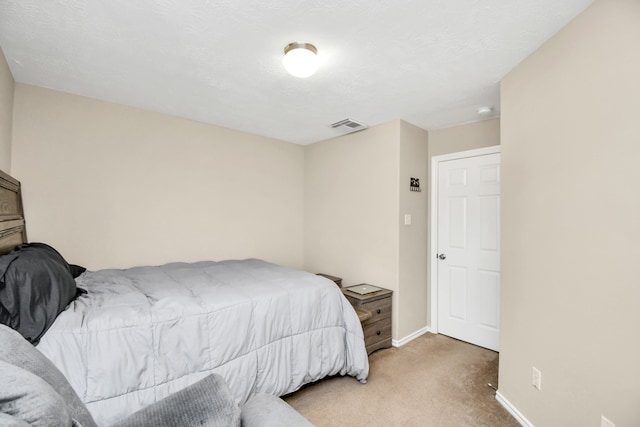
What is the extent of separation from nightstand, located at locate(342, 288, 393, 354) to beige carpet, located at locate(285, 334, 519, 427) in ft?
0.44

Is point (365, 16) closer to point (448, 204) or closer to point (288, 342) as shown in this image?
point (288, 342)

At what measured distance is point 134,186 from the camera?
118 inches

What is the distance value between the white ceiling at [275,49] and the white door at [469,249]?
2.49ft

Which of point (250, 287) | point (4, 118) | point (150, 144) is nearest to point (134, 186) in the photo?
point (150, 144)

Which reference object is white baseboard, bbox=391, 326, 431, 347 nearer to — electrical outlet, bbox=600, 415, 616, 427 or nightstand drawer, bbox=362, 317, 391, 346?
nightstand drawer, bbox=362, 317, 391, 346

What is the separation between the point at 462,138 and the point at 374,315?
7.09 feet

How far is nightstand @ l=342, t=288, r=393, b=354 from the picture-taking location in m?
2.86

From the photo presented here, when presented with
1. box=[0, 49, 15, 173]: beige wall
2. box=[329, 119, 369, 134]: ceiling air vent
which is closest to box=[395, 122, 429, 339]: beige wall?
box=[329, 119, 369, 134]: ceiling air vent

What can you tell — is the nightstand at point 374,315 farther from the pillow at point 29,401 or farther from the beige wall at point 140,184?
the pillow at point 29,401

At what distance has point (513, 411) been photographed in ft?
6.61

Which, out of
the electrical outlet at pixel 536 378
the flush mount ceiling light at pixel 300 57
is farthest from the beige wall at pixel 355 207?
the flush mount ceiling light at pixel 300 57

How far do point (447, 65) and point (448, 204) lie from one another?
1.74 meters

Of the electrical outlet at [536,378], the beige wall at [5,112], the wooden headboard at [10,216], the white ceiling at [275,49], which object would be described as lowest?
the electrical outlet at [536,378]

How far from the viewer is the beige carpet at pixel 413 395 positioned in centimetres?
198
